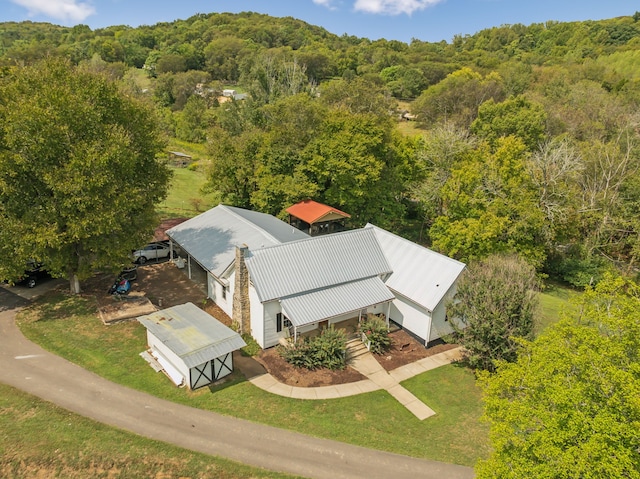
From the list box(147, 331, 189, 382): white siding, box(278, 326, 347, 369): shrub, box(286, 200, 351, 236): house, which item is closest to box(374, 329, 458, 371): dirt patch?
box(278, 326, 347, 369): shrub

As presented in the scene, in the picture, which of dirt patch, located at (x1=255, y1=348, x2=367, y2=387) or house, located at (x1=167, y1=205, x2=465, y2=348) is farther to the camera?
house, located at (x1=167, y1=205, x2=465, y2=348)

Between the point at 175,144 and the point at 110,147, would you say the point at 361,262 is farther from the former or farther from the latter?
the point at 175,144

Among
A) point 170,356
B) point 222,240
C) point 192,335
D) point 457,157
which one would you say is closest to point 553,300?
point 457,157

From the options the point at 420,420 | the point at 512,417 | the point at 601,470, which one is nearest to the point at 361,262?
the point at 420,420

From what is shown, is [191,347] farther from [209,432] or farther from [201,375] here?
[209,432]

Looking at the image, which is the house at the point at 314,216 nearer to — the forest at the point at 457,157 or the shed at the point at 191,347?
the forest at the point at 457,157

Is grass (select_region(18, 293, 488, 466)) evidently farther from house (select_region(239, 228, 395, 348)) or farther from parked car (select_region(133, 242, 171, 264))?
parked car (select_region(133, 242, 171, 264))

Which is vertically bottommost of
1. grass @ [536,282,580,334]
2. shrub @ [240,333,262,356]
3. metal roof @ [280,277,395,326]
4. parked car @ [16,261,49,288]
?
grass @ [536,282,580,334]
